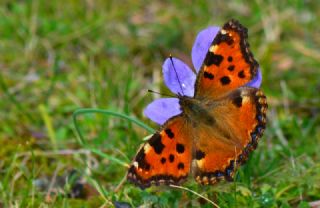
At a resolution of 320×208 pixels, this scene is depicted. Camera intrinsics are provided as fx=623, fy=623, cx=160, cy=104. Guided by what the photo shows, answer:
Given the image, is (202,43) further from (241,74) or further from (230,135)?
(230,135)

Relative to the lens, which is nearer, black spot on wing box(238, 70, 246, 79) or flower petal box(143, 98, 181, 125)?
black spot on wing box(238, 70, 246, 79)

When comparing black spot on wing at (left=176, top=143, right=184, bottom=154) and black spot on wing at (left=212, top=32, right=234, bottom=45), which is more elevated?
black spot on wing at (left=212, top=32, right=234, bottom=45)

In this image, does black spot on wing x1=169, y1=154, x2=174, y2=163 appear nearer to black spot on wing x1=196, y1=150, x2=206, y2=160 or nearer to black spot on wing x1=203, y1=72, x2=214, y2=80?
black spot on wing x1=196, y1=150, x2=206, y2=160

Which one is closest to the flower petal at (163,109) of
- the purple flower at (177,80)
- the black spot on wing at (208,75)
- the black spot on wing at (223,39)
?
the purple flower at (177,80)

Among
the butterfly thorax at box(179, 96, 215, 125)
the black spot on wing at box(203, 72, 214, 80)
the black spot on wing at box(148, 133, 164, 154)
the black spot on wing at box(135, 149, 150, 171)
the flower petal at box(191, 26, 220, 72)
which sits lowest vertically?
the black spot on wing at box(135, 149, 150, 171)

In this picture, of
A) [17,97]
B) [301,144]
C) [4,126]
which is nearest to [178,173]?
[301,144]

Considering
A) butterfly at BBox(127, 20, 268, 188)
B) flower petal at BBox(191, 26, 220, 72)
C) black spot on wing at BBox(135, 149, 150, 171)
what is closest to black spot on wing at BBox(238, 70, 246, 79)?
butterfly at BBox(127, 20, 268, 188)

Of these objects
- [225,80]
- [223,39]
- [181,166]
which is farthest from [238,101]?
[181,166]
